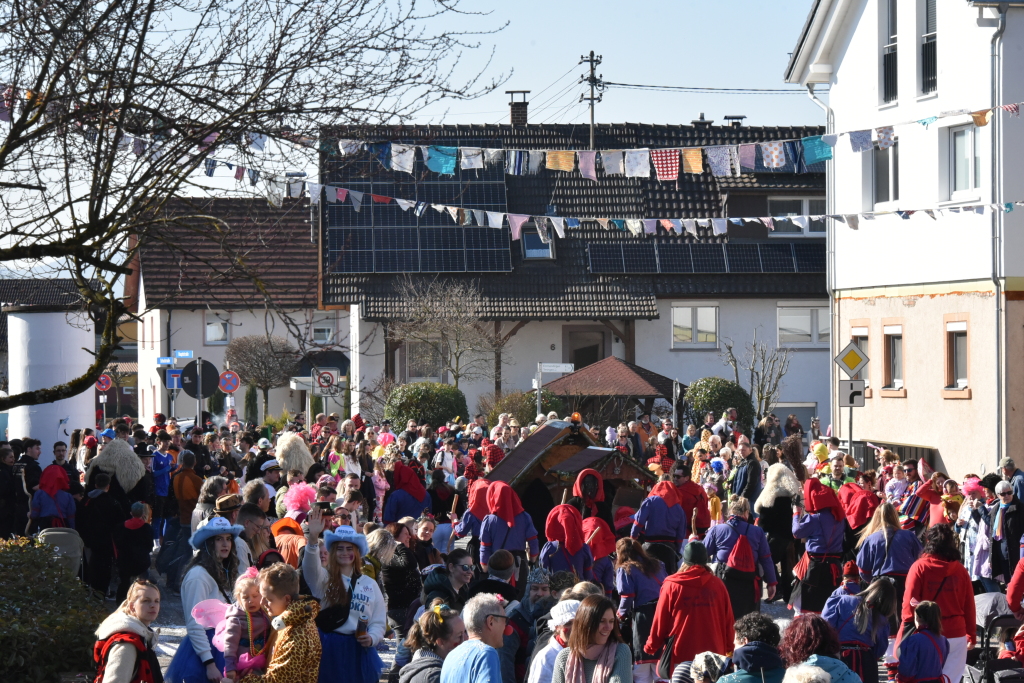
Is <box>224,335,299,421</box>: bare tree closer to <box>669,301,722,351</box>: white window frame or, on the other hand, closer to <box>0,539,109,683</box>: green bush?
<box>669,301,722,351</box>: white window frame

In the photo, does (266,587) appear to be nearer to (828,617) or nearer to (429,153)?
Result: (828,617)

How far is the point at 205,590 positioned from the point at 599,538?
4.94m

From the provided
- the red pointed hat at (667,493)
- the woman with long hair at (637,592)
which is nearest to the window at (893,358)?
the red pointed hat at (667,493)

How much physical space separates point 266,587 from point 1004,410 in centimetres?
1664

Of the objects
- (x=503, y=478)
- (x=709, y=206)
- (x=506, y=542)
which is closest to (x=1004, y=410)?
(x=503, y=478)

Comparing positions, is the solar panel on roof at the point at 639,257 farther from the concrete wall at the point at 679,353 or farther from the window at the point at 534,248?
the window at the point at 534,248

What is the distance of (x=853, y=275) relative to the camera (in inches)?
1007

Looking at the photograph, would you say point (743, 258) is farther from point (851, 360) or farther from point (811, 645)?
point (811, 645)

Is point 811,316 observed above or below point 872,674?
above


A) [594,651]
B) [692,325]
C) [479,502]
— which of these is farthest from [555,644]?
[692,325]

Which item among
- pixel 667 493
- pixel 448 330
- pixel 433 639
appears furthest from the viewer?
pixel 448 330

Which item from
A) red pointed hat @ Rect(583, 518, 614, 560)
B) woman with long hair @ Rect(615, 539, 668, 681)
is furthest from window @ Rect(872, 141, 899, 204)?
woman with long hair @ Rect(615, 539, 668, 681)

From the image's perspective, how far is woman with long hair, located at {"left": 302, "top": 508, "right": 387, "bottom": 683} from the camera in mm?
7227

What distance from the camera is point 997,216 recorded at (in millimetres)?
20844
